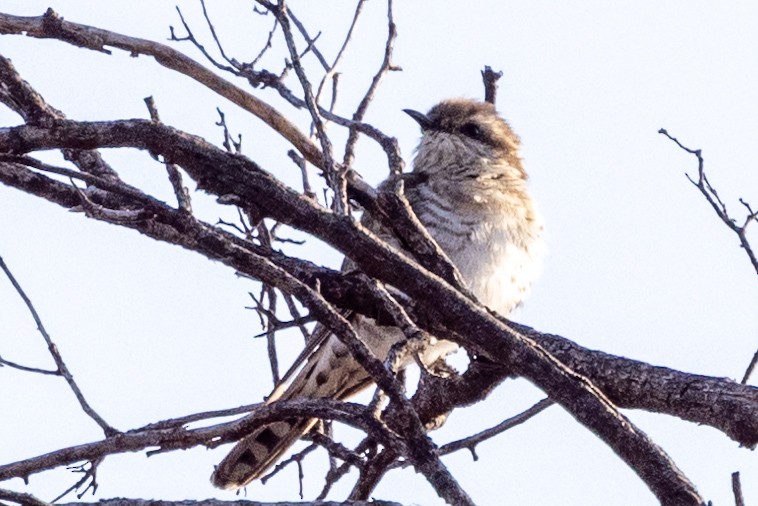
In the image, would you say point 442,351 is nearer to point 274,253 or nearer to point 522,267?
point 522,267

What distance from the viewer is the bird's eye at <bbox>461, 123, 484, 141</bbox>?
28.9 ft

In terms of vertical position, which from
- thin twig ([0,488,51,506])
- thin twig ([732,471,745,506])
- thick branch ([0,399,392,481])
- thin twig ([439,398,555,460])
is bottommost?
thin twig ([732,471,745,506])

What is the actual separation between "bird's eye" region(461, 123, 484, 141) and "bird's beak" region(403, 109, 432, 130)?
0.29 m

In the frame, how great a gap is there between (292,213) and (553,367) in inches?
35.0

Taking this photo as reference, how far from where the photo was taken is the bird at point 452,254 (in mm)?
6621

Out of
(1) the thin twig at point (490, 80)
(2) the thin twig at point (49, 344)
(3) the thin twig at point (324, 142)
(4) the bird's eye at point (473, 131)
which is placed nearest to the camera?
(3) the thin twig at point (324, 142)

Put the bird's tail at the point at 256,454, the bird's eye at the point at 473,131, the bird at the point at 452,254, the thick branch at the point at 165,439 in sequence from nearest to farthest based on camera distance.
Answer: the thick branch at the point at 165,439 < the bird's tail at the point at 256,454 < the bird at the point at 452,254 < the bird's eye at the point at 473,131

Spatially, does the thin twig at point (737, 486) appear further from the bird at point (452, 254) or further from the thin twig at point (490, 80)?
the thin twig at point (490, 80)

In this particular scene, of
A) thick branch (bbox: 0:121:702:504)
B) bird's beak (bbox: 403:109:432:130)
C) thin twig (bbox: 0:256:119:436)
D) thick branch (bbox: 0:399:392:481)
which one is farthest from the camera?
bird's beak (bbox: 403:109:432:130)

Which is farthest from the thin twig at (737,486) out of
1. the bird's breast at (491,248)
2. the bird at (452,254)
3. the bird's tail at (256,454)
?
the bird's breast at (491,248)

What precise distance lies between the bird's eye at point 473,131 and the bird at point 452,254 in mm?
339

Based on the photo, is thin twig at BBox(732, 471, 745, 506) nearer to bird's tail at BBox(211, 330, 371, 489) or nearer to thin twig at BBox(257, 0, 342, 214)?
thin twig at BBox(257, 0, 342, 214)

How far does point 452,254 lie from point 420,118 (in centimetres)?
214

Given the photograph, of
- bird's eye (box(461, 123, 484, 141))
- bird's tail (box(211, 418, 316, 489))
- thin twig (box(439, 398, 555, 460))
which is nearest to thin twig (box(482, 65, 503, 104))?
bird's eye (box(461, 123, 484, 141))
